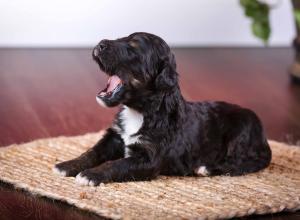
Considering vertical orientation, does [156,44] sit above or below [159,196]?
above

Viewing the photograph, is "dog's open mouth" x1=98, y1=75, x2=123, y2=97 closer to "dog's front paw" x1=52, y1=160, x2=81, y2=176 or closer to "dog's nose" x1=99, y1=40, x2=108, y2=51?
"dog's nose" x1=99, y1=40, x2=108, y2=51

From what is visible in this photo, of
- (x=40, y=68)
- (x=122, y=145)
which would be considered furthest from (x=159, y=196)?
(x=40, y=68)

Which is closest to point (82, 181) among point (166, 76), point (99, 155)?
point (99, 155)

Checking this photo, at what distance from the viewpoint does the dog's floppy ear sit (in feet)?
9.65

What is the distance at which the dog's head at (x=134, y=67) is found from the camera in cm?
289

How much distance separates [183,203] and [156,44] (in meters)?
0.65

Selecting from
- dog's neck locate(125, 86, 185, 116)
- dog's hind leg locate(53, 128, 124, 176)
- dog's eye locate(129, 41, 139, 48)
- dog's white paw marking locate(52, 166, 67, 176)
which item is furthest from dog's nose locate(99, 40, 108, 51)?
dog's white paw marking locate(52, 166, 67, 176)

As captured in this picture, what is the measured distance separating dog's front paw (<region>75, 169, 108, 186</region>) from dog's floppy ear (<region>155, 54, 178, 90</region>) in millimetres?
429

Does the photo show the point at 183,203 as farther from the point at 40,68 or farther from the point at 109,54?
the point at 40,68

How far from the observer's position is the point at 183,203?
9.14 ft

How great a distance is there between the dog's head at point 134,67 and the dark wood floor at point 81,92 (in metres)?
0.51

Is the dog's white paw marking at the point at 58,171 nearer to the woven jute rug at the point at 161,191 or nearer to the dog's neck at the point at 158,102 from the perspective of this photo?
the woven jute rug at the point at 161,191

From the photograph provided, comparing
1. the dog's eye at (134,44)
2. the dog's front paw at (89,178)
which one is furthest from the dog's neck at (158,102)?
the dog's front paw at (89,178)

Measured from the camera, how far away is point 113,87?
116 inches
